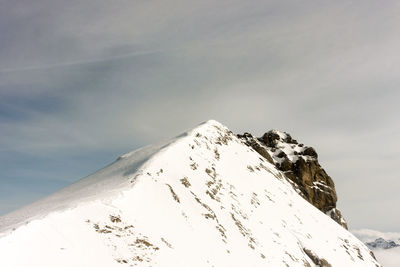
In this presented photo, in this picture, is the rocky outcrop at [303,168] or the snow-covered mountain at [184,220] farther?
the rocky outcrop at [303,168]

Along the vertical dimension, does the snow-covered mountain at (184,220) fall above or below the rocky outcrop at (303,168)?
below

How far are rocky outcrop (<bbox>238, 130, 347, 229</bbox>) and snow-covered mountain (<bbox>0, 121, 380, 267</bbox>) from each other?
26125 millimetres

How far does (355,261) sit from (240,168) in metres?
22.5

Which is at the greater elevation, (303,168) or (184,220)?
(303,168)

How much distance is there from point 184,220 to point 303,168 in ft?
207

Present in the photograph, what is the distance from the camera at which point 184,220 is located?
2528 cm

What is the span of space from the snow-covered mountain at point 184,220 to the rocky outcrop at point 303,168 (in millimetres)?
26125

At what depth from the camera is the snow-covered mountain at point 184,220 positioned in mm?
16203

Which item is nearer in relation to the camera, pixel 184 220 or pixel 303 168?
pixel 184 220

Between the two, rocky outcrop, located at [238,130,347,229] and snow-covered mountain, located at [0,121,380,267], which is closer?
snow-covered mountain, located at [0,121,380,267]

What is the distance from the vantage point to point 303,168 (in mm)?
80250

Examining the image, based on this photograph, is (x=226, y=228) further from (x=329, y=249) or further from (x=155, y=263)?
(x=329, y=249)

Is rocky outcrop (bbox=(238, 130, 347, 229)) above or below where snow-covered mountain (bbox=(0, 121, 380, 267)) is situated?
above

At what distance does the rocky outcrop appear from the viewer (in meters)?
78.1
